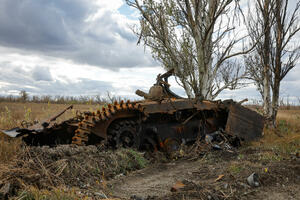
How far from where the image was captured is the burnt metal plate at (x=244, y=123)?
8.75 metres

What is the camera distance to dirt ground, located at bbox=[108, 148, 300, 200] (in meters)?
4.04

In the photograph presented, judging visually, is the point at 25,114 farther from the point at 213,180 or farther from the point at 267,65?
the point at 267,65

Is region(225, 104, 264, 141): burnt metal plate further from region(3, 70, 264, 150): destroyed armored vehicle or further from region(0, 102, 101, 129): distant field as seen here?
region(0, 102, 101, 129): distant field

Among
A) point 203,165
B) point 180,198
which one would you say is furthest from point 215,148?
point 180,198

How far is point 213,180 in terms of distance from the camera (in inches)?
186

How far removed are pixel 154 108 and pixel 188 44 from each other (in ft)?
18.8

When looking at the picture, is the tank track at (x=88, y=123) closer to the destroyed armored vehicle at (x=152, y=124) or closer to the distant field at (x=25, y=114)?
the destroyed armored vehicle at (x=152, y=124)

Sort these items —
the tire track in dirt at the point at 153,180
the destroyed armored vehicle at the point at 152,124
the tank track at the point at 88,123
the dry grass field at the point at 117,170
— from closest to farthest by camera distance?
the dry grass field at the point at 117,170 → the tire track in dirt at the point at 153,180 → the tank track at the point at 88,123 → the destroyed armored vehicle at the point at 152,124

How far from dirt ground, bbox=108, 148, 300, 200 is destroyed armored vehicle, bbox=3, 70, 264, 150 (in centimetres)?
107

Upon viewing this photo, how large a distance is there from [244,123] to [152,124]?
11.1ft

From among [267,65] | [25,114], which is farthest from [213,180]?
[267,65]

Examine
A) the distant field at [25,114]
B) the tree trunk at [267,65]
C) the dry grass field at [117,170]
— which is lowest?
the dry grass field at [117,170]

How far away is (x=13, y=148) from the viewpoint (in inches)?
215

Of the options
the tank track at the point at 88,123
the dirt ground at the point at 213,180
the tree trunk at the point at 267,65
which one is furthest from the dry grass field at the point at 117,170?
the tree trunk at the point at 267,65
